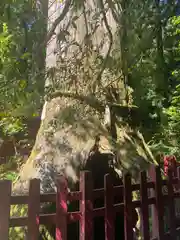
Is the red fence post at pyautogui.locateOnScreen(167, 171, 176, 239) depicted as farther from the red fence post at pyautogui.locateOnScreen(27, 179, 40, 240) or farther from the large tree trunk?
the red fence post at pyautogui.locateOnScreen(27, 179, 40, 240)

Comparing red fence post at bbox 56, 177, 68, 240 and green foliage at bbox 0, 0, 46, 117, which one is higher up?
green foliage at bbox 0, 0, 46, 117

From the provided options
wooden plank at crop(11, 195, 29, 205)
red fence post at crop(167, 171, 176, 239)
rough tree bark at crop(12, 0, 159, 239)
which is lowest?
red fence post at crop(167, 171, 176, 239)

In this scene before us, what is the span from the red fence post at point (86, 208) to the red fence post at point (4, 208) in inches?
21.6

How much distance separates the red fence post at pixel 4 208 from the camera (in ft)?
5.05

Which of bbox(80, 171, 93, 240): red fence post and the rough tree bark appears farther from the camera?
the rough tree bark

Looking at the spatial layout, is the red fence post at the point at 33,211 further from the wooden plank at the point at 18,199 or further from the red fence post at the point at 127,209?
the red fence post at the point at 127,209

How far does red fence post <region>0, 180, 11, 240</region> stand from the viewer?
60.6 inches

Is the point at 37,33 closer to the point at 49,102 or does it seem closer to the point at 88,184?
the point at 49,102

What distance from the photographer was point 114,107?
11.0 ft

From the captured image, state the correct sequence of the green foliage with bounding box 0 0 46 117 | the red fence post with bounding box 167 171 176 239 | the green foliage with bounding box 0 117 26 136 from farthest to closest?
the green foliage with bounding box 0 117 26 136
the red fence post with bounding box 167 171 176 239
the green foliage with bounding box 0 0 46 117

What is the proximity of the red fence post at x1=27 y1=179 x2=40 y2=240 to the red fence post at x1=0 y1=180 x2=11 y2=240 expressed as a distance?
0.49 ft

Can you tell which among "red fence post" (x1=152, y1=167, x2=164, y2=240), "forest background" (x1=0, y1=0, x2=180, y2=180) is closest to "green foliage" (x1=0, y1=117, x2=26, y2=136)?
"forest background" (x1=0, y1=0, x2=180, y2=180)

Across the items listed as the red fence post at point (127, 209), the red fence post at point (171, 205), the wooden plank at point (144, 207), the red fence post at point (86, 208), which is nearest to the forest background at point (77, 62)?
the wooden plank at point (144, 207)

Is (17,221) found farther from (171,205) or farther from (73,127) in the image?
(171,205)
